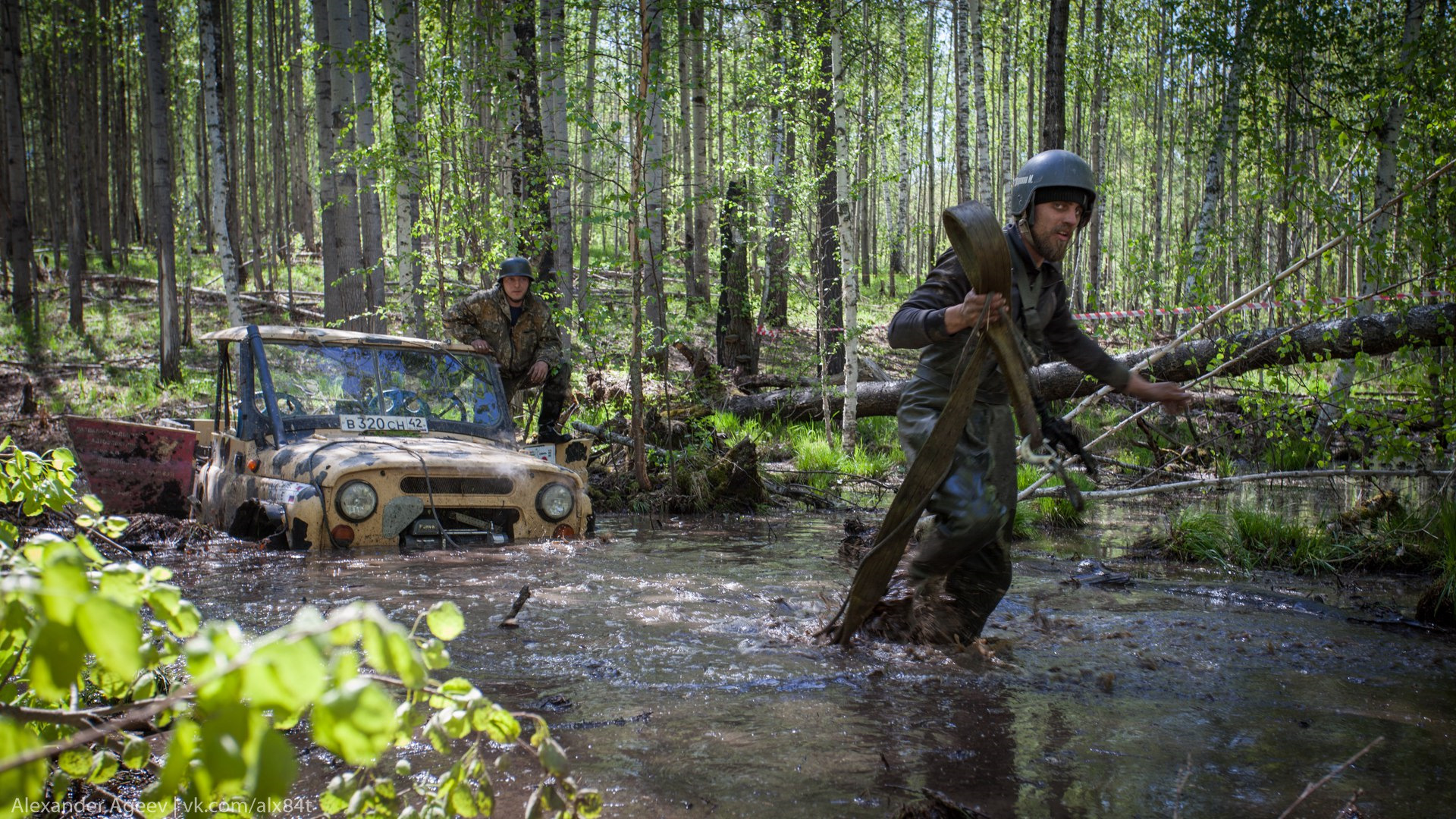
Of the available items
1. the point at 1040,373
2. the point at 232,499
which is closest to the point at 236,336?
the point at 232,499

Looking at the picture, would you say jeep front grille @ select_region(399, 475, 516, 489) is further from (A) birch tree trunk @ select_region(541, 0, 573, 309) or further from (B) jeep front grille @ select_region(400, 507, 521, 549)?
(A) birch tree trunk @ select_region(541, 0, 573, 309)

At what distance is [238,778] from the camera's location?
1.03 metres

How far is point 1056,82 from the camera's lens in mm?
12359

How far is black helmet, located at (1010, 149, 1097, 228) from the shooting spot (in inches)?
158

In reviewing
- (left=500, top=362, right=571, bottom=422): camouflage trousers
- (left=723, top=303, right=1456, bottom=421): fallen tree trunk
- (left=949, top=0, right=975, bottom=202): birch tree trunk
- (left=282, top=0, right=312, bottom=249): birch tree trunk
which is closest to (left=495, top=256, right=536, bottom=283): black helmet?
(left=500, top=362, right=571, bottom=422): camouflage trousers

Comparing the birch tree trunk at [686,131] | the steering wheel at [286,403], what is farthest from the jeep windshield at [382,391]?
the birch tree trunk at [686,131]

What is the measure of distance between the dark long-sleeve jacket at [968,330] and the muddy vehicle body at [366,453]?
316cm

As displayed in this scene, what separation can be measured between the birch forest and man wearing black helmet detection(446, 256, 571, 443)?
86 centimetres

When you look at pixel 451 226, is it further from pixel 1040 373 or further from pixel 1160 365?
pixel 1160 365

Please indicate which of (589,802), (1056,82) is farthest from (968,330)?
(1056,82)

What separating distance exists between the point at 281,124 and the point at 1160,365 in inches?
810

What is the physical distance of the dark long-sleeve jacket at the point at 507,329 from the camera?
8.83 m

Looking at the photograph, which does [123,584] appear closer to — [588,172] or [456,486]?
[456,486]

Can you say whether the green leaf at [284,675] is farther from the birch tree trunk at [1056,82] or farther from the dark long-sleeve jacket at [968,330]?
the birch tree trunk at [1056,82]
